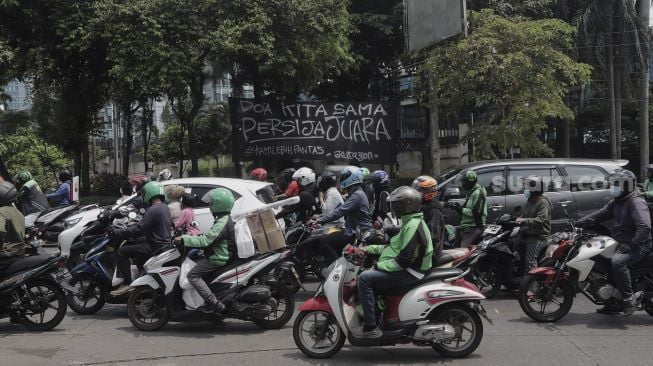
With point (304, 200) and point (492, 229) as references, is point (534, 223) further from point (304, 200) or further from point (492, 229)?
point (304, 200)

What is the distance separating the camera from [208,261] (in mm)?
6441

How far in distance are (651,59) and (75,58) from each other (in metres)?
21.6

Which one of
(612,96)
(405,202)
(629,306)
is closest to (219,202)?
(405,202)

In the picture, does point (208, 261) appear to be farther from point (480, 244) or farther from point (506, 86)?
point (506, 86)

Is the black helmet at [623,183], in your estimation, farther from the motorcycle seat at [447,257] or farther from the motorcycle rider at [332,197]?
the motorcycle rider at [332,197]

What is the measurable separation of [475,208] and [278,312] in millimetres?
3127

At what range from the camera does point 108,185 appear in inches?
714

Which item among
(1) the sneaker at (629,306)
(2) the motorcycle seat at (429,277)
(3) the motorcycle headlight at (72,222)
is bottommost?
(1) the sneaker at (629,306)

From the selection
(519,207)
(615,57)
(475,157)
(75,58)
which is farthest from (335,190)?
(615,57)

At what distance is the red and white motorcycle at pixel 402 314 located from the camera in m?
5.31

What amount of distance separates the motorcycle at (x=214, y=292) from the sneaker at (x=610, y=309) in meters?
3.50

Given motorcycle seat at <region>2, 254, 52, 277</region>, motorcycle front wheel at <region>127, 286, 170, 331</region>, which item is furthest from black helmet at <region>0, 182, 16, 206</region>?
motorcycle front wheel at <region>127, 286, 170, 331</region>

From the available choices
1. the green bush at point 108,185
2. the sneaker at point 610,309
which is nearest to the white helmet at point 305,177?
the sneaker at point 610,309

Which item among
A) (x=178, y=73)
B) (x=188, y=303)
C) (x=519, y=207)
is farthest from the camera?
(x=178, y=73)
